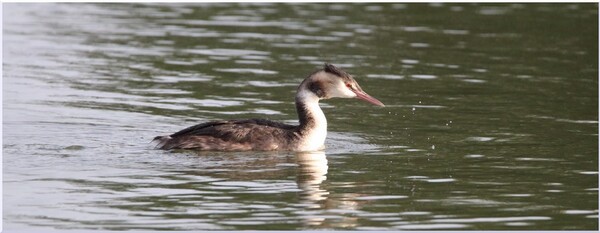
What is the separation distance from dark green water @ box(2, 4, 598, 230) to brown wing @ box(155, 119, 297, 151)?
16 cm

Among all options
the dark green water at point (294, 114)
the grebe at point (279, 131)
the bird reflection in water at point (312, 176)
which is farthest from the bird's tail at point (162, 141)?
the bird reflection in water at point (312, 176)

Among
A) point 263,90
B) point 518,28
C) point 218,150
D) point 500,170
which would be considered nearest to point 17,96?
point 263,90

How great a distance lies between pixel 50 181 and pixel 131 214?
6.24ft

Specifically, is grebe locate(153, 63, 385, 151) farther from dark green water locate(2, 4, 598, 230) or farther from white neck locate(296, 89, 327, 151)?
dark green water locate(2, 4, 598, 230)

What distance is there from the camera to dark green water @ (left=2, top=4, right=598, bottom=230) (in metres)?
13.3

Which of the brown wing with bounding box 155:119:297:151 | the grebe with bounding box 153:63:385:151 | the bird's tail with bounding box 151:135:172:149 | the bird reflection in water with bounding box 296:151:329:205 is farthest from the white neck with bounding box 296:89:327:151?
the bird's tail with bounding box 151:135:172:149

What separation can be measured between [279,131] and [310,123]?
Answer: 0.38 metres

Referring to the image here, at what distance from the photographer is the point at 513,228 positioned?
40.9 ft

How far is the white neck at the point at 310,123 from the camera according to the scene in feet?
54.8

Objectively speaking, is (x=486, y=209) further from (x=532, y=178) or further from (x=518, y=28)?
(x=518, y=28)

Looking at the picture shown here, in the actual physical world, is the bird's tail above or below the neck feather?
below

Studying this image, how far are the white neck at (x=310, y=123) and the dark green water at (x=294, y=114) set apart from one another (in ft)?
0.54

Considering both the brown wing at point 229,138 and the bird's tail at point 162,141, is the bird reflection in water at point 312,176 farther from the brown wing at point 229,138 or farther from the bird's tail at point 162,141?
the bird's tail at point 162,141

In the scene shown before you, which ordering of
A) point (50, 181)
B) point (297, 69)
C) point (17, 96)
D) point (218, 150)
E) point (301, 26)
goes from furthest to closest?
point (301, 26)
point (297, 69)
point (17, 96)
point (218, 150)
point (50, 181)
